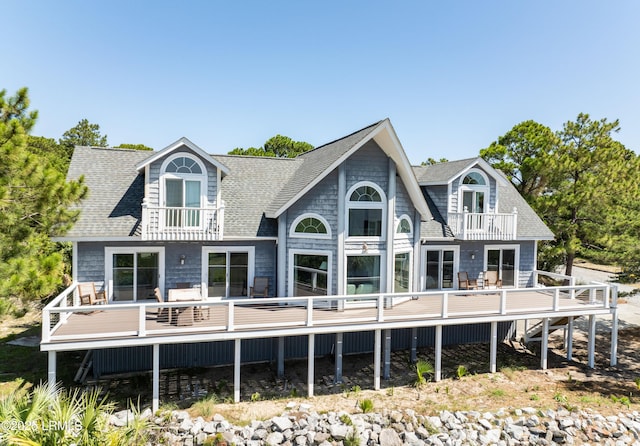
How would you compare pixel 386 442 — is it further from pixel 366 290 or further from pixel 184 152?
pixel 184 152

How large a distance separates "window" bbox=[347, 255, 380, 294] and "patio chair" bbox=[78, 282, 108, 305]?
26.2 ft

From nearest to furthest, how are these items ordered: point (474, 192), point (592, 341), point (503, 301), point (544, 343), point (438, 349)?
point (438, 349), point (503, 301), point (544, 343), point (592, 341), point (474, 192)

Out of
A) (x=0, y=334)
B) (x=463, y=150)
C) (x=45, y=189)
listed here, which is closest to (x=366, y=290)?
(x=45, y=189)

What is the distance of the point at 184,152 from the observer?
13047 millimetres

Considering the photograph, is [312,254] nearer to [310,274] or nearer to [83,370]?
[310,274]

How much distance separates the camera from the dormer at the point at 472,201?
52.3 feet

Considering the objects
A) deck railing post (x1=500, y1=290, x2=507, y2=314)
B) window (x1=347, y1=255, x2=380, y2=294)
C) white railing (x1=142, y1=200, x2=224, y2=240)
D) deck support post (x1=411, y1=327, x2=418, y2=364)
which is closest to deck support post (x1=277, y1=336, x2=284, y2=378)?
window (x1=347, y1=255, x2=380, y2=294)

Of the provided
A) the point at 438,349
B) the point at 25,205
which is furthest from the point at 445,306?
the point at 25,205

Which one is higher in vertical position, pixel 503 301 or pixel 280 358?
pixel 503 301

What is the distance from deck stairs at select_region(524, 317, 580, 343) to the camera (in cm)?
1567

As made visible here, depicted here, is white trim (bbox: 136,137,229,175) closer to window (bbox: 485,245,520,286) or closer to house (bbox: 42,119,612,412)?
house (bbox: 42,119,612,412)

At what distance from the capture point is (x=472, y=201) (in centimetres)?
1655

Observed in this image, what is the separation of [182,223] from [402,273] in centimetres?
807

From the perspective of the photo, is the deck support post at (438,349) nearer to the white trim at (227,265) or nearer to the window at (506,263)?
the window at (506,263)
